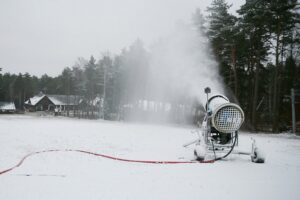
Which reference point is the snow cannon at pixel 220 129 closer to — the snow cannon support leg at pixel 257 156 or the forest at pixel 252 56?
the snow cannon support leg at pixel 257 156

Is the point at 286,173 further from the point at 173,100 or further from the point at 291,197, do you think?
the point at 173,100

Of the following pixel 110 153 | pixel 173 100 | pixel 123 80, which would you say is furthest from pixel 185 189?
pixel 123 80

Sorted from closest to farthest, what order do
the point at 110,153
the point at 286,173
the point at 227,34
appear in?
the point at 286,173, the point at 110,153, the point at 227,34

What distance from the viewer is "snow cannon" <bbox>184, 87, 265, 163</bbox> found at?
8.64 meters

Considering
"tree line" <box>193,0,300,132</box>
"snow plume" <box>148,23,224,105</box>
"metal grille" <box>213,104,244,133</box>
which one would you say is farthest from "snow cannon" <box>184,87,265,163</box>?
"tree line" <box>193,0,300,132</box>

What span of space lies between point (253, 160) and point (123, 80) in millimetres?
47166

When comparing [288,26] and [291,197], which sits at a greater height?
[288,26]

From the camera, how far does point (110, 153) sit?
34.2 feet

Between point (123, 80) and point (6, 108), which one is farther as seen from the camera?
point (6, 108)

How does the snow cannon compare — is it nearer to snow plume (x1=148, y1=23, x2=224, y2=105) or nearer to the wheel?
the wheel

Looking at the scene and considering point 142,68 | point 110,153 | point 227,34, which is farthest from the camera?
point 142,68

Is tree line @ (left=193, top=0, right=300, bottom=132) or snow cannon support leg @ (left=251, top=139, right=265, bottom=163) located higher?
tree line @ (left=193, top=0, right=300, bottom=132)

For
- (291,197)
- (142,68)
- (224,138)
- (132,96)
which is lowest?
(291,197)

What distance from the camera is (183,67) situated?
53.2 feet
